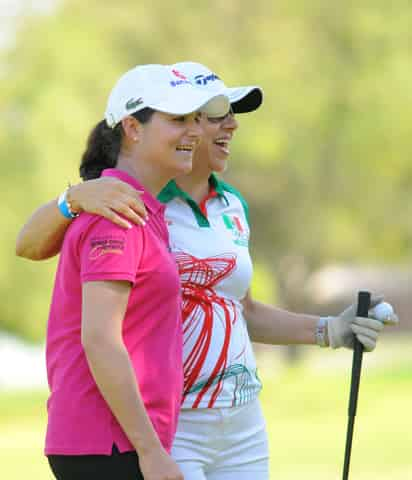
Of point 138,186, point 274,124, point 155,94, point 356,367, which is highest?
point 274,124

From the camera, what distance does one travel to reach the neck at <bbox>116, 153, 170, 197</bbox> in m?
3.29

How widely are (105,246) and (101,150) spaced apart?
0.56 metres

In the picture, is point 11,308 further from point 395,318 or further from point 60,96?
point 395,318

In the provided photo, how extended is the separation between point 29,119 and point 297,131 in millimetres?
7287

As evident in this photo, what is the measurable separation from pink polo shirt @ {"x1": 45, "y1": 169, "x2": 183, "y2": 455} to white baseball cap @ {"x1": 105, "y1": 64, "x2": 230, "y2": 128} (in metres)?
0.35

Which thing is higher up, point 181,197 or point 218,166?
point 218,166

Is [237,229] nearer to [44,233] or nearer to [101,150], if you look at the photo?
[101,150]

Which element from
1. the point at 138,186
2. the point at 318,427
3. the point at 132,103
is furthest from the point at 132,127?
the point at 318,427

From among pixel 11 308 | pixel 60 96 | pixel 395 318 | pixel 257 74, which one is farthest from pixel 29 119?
pixel 395 318

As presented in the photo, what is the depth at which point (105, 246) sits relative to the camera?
2.95m

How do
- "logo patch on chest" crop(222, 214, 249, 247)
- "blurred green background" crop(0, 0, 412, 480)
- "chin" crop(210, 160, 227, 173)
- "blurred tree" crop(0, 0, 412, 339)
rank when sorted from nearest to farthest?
"logo patch on chest" crop(222, 214, 249, 247)
"chin" crop(210, 160, 227, 173)
"blurred green background" crop(0, 0, 412, 480)
"blurred tree" crop(0, 0, 412, 339)

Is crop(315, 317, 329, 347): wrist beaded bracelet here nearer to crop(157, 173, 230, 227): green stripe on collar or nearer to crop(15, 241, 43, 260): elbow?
crop(157, 173, 230, 227): green stripe on collar

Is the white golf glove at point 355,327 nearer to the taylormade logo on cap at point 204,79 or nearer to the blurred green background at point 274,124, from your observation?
the taylormade logo on cap at point 204,79

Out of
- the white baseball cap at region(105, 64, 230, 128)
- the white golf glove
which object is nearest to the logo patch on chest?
the white golf glove
